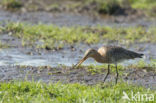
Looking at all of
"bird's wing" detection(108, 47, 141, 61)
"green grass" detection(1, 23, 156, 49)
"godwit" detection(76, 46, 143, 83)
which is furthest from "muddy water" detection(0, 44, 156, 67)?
"bird's wing" detection(108, 47, 141, 61)

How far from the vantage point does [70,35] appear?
1201 centimetres

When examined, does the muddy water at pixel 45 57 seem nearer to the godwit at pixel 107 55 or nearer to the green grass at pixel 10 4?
the godwit at pixel 107 55

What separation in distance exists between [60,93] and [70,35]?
545 centimetres

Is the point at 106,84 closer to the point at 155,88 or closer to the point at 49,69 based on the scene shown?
the point at 155,88

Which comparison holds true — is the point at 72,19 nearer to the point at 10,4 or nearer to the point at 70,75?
the point at 10,4

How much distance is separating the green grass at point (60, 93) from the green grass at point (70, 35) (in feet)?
12.9

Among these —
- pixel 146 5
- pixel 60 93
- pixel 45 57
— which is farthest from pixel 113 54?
pixel 146 5

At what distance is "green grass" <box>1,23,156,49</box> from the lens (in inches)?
449

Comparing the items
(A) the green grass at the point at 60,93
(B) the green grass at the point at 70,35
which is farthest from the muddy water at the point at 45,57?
(A) the green grass at the point at 60,93

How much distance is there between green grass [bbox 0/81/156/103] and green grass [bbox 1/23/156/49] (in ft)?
12.9

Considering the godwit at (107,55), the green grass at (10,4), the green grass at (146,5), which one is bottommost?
the godwit at (107,55)

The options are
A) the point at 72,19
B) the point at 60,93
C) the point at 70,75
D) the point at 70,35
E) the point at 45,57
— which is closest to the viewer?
the point at 60,93

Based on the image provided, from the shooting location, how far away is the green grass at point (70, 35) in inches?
449

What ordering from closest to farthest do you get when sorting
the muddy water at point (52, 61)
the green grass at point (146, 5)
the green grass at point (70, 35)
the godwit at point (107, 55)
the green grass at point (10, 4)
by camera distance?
the godwit at point (107, 55) → the muddy water at point (52, 61) → the green grass at point (70, 35) → the green grass at point (10, 4) → the green grass at point (146, 5)
